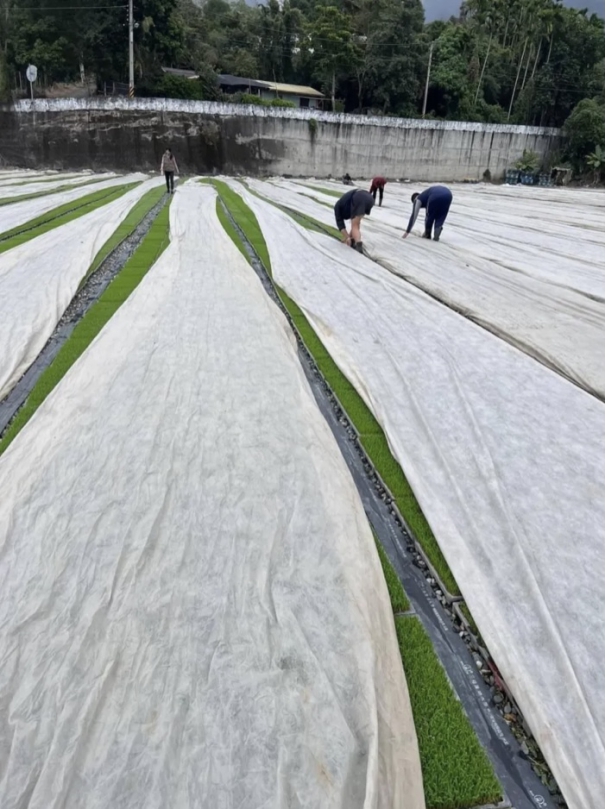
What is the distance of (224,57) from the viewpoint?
3366 centimetres

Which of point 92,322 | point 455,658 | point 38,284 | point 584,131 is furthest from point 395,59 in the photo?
point 455,658

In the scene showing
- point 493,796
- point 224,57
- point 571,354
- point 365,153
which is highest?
point 224,57

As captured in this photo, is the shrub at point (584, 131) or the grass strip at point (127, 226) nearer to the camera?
the grass strip at point (127, 226)

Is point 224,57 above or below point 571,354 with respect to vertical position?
above

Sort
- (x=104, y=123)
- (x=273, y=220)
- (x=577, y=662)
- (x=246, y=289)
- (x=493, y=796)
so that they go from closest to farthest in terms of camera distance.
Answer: (x=493, y=796)
(x=577, y=662)
(x=246, y=289)
(x=273, y=220)
(x=104, y=123)

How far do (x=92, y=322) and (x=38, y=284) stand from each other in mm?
1120

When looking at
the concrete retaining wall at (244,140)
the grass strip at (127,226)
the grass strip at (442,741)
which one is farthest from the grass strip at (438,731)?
the concrete retaining wall at (244,140)

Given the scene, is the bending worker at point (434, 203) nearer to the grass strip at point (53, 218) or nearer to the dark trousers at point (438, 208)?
the dark trousers at point (438, 208)

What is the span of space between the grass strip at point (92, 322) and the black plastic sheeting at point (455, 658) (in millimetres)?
1766

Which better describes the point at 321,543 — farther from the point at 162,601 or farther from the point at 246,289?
the point at 246,289

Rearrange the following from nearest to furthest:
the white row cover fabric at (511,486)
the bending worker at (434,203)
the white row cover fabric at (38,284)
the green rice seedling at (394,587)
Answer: the white row cover fabric at (511,486) → the green rice seedling at (394,587) → the white row cover fabric at (38,284) → the bending worker at (434,203)

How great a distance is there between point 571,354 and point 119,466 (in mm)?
3240

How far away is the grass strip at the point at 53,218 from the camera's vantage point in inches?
272

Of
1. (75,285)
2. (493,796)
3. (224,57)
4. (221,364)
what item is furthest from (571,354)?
(224,57)
